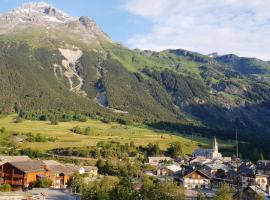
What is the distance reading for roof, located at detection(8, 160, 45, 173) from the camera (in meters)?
90.6

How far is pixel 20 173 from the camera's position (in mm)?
90562

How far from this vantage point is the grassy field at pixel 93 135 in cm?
14675

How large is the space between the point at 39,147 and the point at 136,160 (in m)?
29.7

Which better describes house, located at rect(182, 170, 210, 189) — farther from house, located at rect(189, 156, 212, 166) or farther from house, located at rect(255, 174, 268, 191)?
house, located at rect(189, 156, 212, 166)

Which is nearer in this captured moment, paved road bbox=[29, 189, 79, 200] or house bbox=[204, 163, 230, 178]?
paved road bbox=[29, 189, 79, 200]

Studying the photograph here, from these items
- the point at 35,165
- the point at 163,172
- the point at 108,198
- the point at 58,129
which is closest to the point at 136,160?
the point at 163,172

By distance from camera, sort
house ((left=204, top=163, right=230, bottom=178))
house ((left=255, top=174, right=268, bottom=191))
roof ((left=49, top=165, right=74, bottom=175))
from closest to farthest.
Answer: roof ((left=49, top=165, right=74, bottom=175)) → house ((left=255, top=174, right=268, bottom=191)) → house ((left=204, top=163, right=230, bottom=178))

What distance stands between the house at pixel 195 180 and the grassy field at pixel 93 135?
49.8 metres

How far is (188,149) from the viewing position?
6363 inches

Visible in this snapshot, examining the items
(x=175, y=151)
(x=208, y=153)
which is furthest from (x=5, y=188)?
(x=208, y=153)

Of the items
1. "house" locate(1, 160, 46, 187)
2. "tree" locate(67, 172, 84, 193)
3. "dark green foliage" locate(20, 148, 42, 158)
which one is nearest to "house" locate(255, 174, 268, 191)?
"tree" locate(67, 172, 84, 193)

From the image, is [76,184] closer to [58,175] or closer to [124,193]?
[58,175]

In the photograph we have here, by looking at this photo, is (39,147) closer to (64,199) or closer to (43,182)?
(43,182)

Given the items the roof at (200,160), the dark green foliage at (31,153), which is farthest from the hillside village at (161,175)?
the dark green foliage at (31,153)
